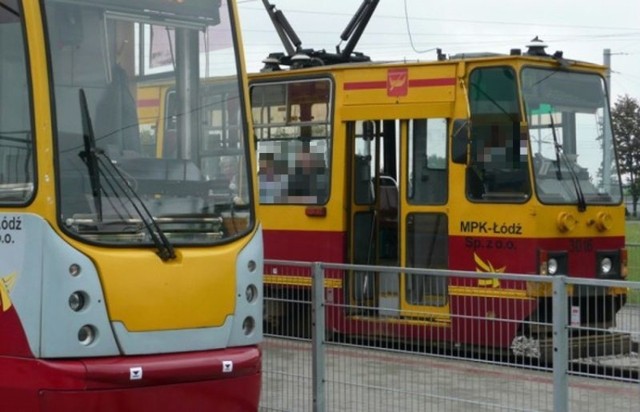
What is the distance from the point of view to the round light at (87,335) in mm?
7711

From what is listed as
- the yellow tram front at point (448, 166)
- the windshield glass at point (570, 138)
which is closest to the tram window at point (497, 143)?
the yellow tram front at point (448, 166)

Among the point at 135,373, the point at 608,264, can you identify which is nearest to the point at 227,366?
the point at 135,373

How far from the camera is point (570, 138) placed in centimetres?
1317

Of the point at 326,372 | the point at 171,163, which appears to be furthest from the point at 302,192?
the point at 171,163

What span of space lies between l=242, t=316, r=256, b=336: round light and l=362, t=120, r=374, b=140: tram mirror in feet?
18.3

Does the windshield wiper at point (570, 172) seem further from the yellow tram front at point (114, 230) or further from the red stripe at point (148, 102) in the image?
the red stripe at point (148, 102)

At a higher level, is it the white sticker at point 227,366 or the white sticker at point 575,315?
the white sticker at point 575,315

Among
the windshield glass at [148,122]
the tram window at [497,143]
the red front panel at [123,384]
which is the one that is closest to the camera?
the red front panel at [123,384]

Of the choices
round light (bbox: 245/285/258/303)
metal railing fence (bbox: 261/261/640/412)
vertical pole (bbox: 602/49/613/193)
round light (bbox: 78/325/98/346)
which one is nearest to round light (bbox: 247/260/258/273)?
round light (bbox: 245/285/258/303)

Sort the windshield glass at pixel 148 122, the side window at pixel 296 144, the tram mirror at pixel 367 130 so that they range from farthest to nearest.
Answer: the side window at pixel 296 144 < the tram mirror at pixel 367 130 < the windshield glass at pixel 148 122

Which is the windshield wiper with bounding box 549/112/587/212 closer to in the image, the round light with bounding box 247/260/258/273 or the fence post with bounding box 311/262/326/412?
the fence post with bounding box 311/262/326/412

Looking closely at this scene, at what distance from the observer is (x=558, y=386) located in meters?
8.05

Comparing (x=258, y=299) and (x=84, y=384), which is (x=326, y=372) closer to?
(x=258, y=299)

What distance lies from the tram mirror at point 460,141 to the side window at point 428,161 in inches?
7.0
